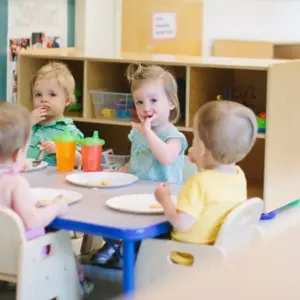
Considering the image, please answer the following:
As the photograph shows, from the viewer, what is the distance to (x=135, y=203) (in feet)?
5.87

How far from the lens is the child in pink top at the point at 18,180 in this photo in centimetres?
165

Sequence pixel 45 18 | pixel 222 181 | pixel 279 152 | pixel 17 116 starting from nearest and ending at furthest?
pixel 222 181, pixel 17 116, pixel 279 152, pixel 45 18

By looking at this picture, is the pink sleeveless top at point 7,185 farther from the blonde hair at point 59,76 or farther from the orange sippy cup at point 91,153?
the blonde hair at point 59,76

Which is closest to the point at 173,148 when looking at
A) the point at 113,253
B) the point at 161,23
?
the point at 113,253

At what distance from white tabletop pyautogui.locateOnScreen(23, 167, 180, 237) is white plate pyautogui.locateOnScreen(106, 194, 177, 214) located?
14 mm

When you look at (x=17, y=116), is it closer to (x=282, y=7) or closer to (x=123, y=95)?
(x=123, y=95)

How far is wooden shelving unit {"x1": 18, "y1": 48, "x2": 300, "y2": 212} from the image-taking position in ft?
9.20

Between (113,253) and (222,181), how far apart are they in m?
0.96

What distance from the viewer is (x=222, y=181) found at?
64.1 inches

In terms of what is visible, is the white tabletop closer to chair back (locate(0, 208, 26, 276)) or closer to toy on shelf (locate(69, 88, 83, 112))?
chair back (locate(0, 208, 26, 276))

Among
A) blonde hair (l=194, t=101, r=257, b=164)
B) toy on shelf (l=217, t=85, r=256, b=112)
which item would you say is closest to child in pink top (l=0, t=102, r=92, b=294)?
blonde hair (l=194, t=101, r=257, b=164)

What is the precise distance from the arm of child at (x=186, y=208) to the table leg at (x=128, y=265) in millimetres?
124

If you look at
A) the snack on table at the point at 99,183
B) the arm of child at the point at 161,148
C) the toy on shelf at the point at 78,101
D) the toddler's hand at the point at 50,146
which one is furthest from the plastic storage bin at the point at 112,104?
the snack on table at the point at 99,183

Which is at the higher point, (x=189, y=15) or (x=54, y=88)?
(x=189, y=15)
